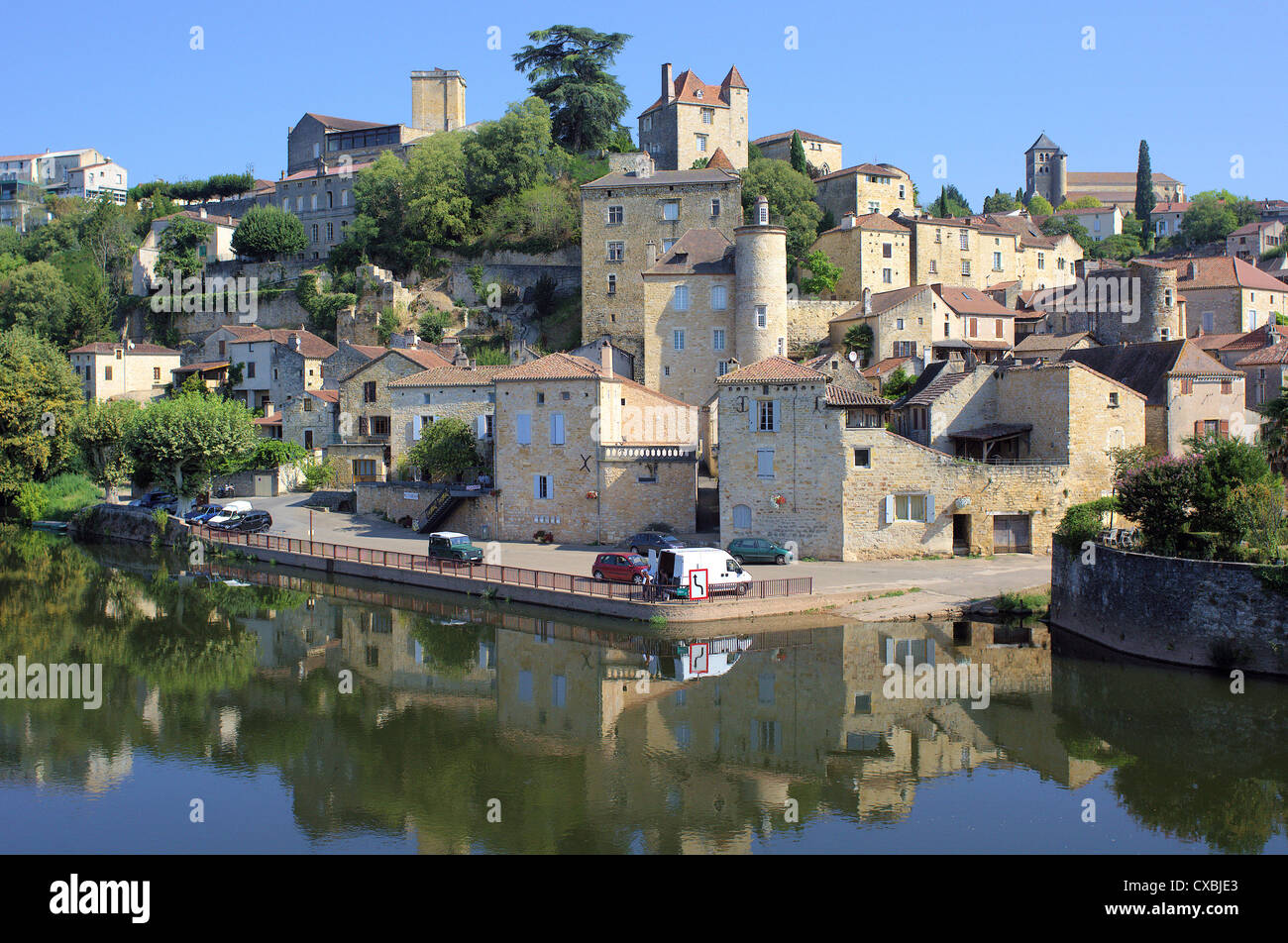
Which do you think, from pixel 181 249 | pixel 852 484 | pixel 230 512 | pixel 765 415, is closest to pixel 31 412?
pixel 230 512

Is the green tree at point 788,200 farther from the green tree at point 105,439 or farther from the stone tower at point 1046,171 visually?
the stone tower at point 1046,171

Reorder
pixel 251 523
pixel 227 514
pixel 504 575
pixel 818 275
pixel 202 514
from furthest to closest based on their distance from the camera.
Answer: pixel 818 275, pixel 202 514, pixel 227 514, pixel 251 523, pixel 504 575

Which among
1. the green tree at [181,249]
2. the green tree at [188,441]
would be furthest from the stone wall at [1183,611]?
the green tree at [181,249]

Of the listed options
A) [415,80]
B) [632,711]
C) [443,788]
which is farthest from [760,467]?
[415,80]

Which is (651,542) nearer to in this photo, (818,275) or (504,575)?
(504,575)

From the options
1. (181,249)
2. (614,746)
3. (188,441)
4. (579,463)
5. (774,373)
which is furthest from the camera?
(181,249)

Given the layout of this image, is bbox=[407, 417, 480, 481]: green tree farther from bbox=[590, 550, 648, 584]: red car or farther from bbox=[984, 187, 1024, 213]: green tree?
bbox=[984, 187, 1024, 213]: green tree

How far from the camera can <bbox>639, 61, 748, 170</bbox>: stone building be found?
68.9 meters

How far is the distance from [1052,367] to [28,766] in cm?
3056

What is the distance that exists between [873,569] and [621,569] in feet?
25.1

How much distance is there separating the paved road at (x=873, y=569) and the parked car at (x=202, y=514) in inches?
196

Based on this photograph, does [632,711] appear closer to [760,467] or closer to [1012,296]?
[760,467]

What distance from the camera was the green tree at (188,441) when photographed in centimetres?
4300

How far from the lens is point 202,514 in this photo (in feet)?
143
